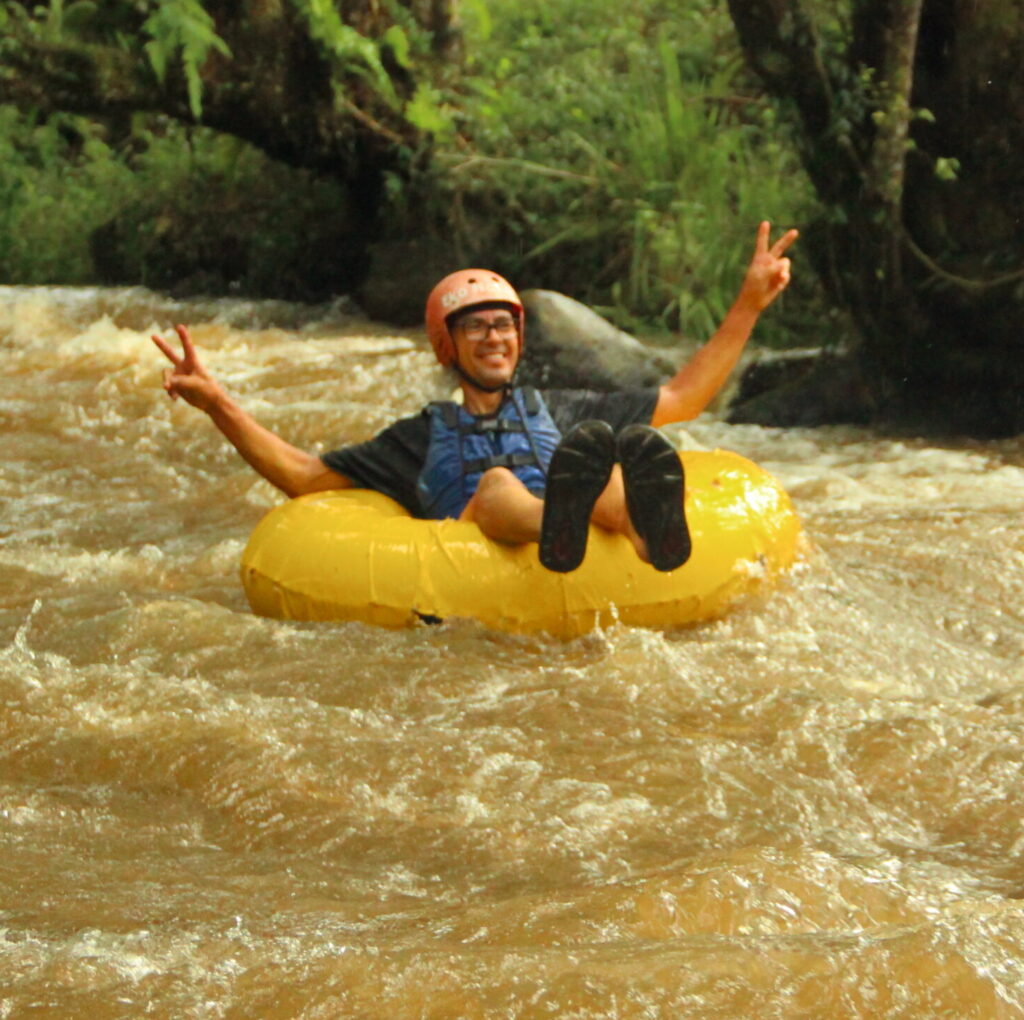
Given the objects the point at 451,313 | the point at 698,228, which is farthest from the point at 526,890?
the point at 698,228

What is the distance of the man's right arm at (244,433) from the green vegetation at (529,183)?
336 cm

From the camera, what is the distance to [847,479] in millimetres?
6375

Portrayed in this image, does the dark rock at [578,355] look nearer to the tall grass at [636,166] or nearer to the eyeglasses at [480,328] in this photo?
the tall grass at [636,166]

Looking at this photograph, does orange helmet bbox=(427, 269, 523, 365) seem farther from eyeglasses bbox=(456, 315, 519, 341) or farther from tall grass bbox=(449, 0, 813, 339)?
tall grass bbox=(449, 0, 813, 339)

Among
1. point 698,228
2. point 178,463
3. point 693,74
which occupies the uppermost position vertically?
point 693,74

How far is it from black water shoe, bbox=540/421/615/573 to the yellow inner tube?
0.22 m

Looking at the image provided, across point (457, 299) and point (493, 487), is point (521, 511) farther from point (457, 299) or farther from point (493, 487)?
point (457, 299)

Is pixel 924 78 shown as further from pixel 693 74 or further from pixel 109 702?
pixel 109 702

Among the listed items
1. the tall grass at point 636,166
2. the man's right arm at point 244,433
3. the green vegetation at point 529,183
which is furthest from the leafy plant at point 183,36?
the man's right arm at point 244,433

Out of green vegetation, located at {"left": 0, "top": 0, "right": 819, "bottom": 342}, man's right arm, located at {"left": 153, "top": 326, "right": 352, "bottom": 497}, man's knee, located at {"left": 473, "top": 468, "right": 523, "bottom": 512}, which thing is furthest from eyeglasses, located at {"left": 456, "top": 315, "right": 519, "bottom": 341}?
green vegetation, located at {"left": 0, "top": 0, "right": 819, "bottom": 342}

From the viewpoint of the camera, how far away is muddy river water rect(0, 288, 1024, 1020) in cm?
237

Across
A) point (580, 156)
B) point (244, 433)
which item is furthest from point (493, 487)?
point (580, 156)

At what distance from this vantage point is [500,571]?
432 centimetres

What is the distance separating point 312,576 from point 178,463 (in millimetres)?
2796
